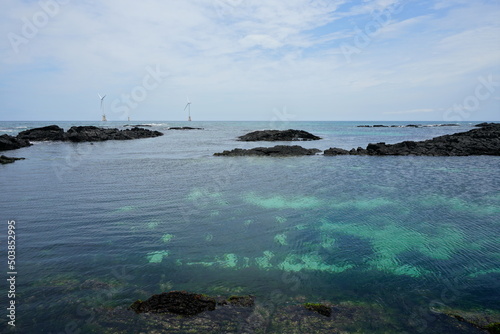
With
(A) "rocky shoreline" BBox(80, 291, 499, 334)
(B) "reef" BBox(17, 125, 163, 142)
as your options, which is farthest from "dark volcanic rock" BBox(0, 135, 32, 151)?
(A) "rocky shoreline" BBox(80, 291, 499, 334)

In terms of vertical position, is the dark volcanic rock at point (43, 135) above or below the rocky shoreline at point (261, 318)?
above

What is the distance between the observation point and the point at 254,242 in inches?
467

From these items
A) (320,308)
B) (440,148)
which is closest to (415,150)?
(440,148)

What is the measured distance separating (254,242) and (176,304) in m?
4.83

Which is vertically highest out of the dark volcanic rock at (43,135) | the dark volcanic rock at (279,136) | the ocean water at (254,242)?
the dark volcanic rock at (43,135)

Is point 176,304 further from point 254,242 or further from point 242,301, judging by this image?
point 254,242

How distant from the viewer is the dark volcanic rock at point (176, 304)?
289 inches

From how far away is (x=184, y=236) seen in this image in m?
12.4

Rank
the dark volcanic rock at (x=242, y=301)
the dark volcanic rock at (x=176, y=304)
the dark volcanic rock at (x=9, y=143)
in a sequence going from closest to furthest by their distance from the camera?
the dark volcanic rock at (x=176, y=304)
the dark volcanic rock at (x=242, y=301)
the dark volcanic rock at (x=9, y=143)

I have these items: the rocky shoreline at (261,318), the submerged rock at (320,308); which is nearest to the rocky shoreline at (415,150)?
the rocky shoreline at (261,318)

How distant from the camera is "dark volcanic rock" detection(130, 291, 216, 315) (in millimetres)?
7352

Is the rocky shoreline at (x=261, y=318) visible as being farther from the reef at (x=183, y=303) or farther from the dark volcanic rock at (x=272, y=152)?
the dark volcanic rock at (x=272, y=152)

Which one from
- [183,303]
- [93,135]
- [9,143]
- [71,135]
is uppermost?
[71,135]

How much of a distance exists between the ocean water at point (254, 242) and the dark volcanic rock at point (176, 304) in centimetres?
57
